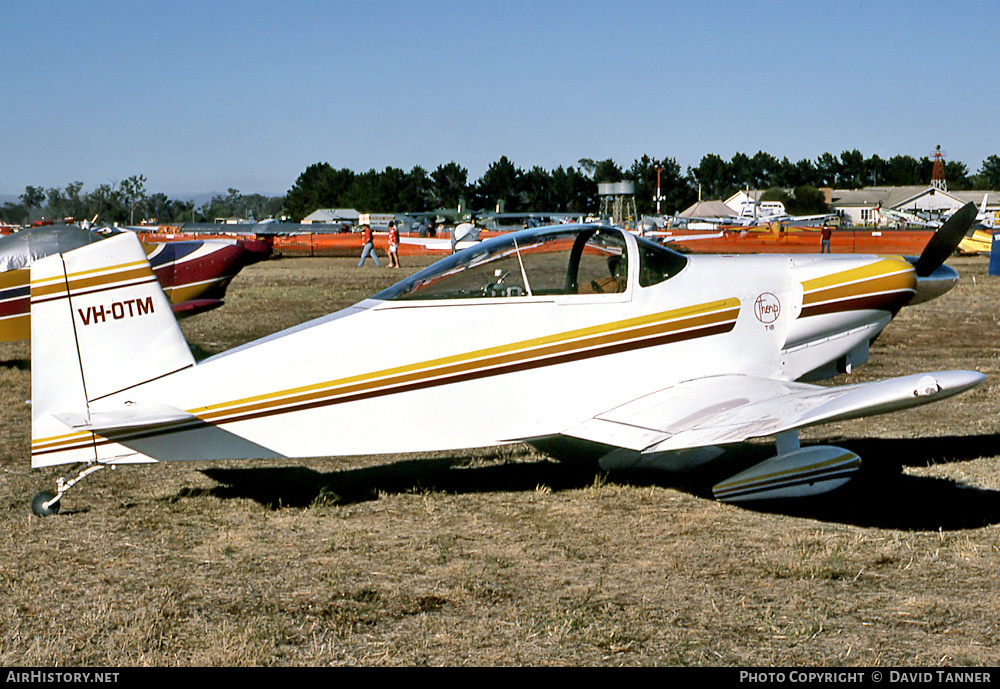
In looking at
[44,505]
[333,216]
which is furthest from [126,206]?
[44,505]

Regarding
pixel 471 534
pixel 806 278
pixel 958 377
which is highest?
pixel 806 278

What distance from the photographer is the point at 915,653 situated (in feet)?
11.9

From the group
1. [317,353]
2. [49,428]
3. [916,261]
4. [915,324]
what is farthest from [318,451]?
[915,324]

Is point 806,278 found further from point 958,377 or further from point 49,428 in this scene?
point 49,428

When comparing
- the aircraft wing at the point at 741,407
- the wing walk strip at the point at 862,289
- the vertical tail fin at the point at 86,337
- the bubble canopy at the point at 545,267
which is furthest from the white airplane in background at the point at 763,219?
the vertical tail fin at the point at 86,337

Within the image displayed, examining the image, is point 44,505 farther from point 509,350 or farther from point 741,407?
point 741,407

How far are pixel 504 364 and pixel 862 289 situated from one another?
267 centimetres

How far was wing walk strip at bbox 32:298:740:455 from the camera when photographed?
5.23m

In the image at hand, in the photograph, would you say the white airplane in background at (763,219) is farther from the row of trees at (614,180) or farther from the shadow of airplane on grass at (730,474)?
the shadow of airplane on grass at (730,474)

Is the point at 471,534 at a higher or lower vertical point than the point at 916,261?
lower

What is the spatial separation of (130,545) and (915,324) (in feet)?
41.6

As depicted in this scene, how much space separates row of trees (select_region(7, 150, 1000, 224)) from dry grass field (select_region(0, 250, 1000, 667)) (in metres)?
84.3

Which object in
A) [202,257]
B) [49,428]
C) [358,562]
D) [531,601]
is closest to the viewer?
[531,601]

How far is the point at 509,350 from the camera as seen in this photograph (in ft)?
18.6
